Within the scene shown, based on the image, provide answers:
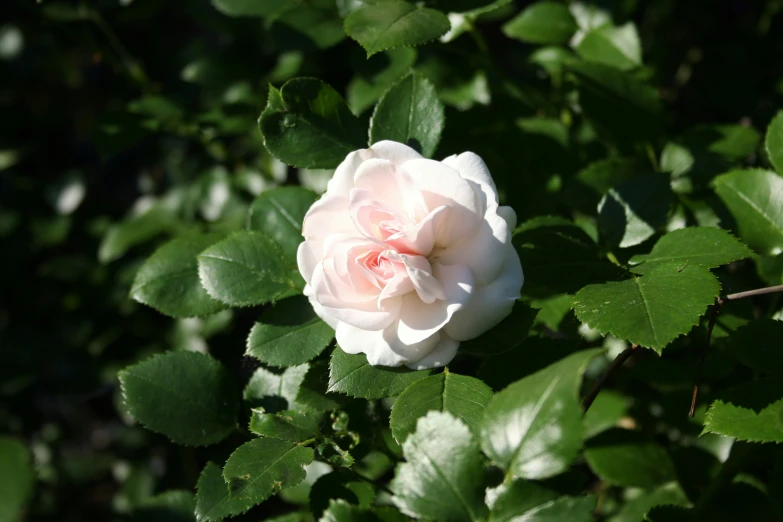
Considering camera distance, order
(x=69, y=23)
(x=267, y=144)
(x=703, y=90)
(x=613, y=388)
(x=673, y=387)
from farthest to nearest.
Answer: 1. (x=703, y=90)
2. (x=69, y=23)
3. (x=613, y=388)
4. (x=673, y=387)
5. (x=267, y=144)

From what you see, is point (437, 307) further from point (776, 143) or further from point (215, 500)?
point (776, 143)

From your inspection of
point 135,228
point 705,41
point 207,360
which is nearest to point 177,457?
point 135,228

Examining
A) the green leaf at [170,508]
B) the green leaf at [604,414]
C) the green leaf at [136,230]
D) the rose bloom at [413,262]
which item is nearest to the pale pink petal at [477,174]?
the rose bloom at [413,262]

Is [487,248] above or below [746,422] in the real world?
above

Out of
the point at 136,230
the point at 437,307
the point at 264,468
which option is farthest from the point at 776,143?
the point at 136,230

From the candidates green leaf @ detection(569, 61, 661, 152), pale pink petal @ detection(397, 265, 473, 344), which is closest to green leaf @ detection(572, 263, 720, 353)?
pale pink petal @ detection(397, 265, 473, 344)

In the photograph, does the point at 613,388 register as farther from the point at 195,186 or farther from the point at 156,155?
the point at 156,155

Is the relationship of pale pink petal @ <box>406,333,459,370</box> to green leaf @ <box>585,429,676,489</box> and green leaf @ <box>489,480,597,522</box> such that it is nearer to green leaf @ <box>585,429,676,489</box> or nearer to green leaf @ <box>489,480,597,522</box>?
green leaf @ <box>489,480,597,522</box>

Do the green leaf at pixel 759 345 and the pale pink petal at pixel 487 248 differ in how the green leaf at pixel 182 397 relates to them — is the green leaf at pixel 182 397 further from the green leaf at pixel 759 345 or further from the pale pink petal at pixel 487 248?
the green leaf at pixel 759 345
